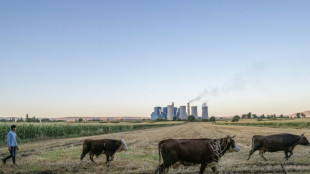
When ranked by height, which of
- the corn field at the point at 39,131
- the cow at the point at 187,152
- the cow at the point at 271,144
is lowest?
the corn field at the point at 39,131

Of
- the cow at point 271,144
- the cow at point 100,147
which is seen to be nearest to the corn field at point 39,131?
the cow at point 100,147

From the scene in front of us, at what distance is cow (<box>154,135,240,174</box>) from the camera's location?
1055 centimetres

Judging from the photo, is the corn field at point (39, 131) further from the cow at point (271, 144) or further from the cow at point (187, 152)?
the cow at point (187, 152)

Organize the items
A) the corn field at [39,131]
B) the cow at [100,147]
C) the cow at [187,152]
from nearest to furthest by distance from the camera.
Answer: the cow at [187,152] < the cow at [100,147] < the corn field at [39,131]

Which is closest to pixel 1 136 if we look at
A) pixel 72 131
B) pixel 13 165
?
pixel 72 131

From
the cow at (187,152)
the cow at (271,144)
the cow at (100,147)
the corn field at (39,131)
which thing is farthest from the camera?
the corn field at (39,131)

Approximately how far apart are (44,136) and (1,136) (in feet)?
21.2

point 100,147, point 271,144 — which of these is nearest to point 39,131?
point 100,147

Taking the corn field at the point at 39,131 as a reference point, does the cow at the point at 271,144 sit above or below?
above

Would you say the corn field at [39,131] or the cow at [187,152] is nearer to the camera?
the cow at [187,152]

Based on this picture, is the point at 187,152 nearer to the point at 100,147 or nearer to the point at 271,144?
the point at 100,147

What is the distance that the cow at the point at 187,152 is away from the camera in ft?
34.6

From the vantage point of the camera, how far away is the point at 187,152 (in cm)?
1080

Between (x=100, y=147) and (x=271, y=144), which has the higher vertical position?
(x=100, y=147)
